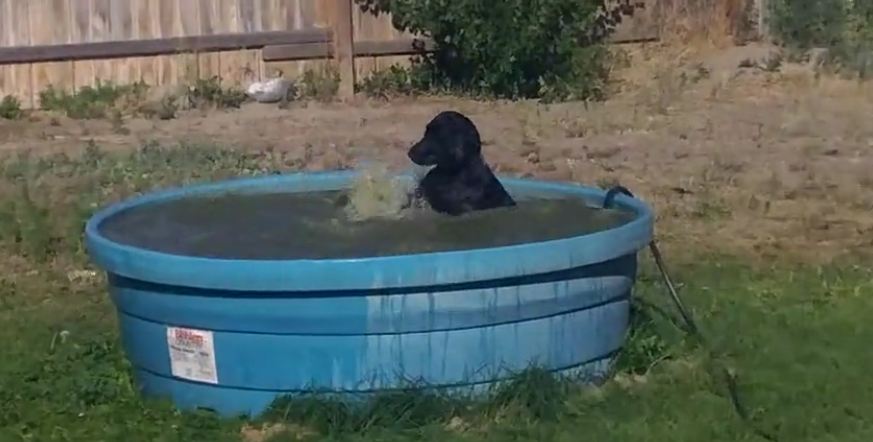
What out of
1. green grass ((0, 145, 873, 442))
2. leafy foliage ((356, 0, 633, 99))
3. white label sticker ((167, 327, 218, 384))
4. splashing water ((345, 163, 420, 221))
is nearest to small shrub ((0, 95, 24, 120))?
leafy foliage ((356, 0, 633, 99))

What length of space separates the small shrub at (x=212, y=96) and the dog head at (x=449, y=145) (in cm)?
750

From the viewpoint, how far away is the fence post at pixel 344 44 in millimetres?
13938

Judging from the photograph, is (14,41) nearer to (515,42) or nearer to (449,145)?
(515,42)

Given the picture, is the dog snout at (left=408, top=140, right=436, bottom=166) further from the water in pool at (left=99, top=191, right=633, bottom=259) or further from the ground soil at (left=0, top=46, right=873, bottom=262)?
the ground soil at (left=0, top=46, right=873, bottom=262)

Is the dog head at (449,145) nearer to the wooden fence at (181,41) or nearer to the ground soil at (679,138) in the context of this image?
the ground soil at (679,138)

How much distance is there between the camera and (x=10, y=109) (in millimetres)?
13172

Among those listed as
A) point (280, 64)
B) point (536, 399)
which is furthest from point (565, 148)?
point (536, 399)

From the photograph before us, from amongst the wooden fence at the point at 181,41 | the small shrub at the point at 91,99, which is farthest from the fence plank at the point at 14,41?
the small shrub at the point at 91,99

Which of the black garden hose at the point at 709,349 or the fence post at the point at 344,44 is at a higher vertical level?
the fence post at the point at 344,44

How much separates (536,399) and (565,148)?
583 centimetres

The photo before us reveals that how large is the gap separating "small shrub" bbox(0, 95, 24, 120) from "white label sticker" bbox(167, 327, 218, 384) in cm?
827

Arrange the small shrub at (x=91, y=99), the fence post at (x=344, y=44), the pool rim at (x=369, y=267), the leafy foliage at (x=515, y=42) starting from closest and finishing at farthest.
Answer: the pool rim at (x=369, y=267), the leafy foliage at (x=515, y=42), the small shrub at (x=91, y=99), the fence post at (x=344, y=44)

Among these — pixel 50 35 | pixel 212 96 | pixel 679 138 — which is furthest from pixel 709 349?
pixel 50 35

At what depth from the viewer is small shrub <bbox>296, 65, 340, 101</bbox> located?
45.2 ft
